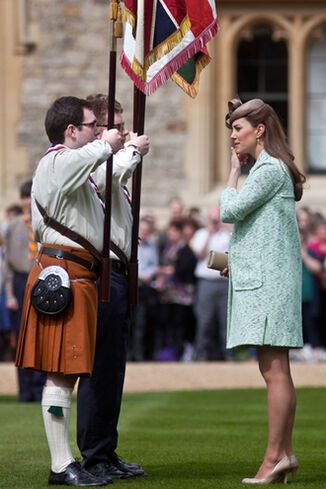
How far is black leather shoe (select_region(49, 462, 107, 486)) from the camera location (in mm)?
8008

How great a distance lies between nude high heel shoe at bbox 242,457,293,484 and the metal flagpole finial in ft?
7.81

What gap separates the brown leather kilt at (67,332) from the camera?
7.99m

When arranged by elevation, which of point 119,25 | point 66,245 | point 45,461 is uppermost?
point 119,25

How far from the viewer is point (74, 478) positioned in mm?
8008

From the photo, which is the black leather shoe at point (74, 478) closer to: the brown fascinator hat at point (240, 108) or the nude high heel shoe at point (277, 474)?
the nude high heel shoe at point (277, 474)

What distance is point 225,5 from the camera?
22406 mm

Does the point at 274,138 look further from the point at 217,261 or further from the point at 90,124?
the point at 90,124

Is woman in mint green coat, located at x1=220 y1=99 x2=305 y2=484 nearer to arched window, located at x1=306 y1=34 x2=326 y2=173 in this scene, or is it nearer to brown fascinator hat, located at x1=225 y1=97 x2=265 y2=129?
brown fascinator hat, located at x1=225 y1=97 x2=265 y2=129

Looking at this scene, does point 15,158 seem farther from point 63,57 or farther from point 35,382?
point 35,382

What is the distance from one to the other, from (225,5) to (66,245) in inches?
581

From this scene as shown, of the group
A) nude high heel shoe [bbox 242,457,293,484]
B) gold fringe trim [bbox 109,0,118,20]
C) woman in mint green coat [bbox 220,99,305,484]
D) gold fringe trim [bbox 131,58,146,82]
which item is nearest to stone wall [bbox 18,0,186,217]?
gold fringe trim [bbox 131,58,146,82]

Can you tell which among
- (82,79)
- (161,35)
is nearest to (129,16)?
(161,35)

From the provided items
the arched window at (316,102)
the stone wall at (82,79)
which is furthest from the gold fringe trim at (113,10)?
the arched window at (316,102)

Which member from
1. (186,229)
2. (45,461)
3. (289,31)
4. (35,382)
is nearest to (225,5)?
(289,31)
